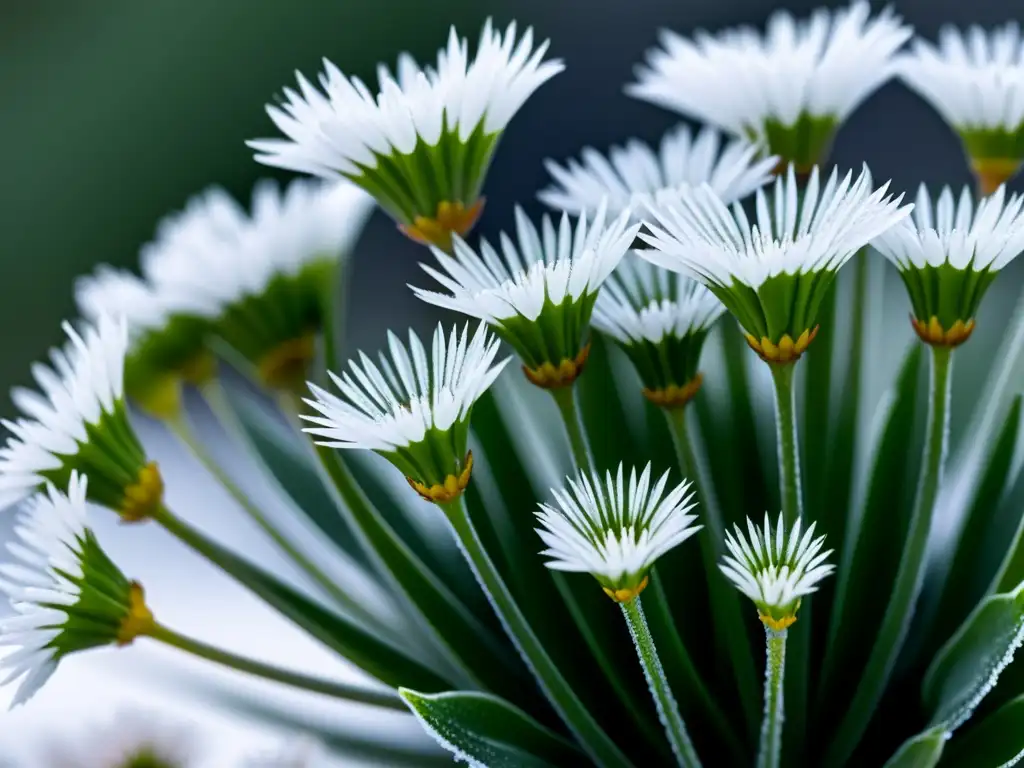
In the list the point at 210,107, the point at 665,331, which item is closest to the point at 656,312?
the point at 665,331

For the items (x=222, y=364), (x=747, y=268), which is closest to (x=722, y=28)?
(x=222, y=364)

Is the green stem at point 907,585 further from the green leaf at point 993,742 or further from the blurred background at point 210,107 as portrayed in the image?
the blurred background at point 210,107

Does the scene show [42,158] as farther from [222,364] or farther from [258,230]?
[258,230]

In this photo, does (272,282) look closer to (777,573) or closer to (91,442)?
(91,442)

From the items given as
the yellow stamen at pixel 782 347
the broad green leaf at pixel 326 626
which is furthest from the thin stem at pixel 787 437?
the broad green leaf at pixel 326 626

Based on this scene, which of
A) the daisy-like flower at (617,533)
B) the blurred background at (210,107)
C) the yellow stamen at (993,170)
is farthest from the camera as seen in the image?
the blurred background at (210,107)

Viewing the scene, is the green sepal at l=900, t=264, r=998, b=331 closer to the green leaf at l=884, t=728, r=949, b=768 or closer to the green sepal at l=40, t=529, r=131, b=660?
the green leaf at l=884, t=728, r=949, b=768
